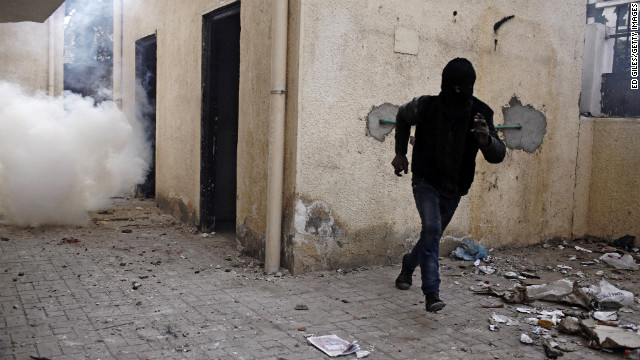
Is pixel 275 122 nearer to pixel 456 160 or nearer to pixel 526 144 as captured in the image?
pixel 456 160

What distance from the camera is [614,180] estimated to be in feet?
25.6

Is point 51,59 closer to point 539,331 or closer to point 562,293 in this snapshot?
point 562,293

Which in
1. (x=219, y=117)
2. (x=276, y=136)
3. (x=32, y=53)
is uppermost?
(x=32, y=53)

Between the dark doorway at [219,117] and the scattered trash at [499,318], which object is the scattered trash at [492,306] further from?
the dark doorway at [219,117]

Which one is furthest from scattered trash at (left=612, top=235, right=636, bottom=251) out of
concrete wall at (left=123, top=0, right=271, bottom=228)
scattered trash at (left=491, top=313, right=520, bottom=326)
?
concrete wall at (left=123, top=0, right=271, bottom=228)

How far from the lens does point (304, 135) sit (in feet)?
18.2

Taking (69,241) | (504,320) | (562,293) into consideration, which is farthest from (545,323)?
(69,241)

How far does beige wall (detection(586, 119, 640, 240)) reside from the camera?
7.59 meters

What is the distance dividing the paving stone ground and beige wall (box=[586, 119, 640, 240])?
9.84 ft

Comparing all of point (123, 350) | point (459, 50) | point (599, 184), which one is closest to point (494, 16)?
point (459, 50)

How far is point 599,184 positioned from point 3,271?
7784 mm

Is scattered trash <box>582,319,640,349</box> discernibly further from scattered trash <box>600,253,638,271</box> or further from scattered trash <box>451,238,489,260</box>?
scattered trash <box>600,253,638,271</box>

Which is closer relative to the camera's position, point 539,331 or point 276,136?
point 539,331

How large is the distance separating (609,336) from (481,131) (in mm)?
1768
